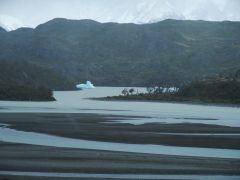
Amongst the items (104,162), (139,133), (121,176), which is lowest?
(121,176)

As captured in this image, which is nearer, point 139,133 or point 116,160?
point 116,160

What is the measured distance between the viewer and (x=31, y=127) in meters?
96.4

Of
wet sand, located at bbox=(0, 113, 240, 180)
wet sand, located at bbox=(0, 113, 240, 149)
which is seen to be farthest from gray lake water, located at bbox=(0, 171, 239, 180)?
wet sand, located at bbox=(0, 113, 240, 149)

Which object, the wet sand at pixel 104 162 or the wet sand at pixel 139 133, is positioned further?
the wet sand at pixel 139 133

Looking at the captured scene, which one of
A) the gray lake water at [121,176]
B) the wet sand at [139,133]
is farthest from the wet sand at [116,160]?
the gray lake water at [121,176]

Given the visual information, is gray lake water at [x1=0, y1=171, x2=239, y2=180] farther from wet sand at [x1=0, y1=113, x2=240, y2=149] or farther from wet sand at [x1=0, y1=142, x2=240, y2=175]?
wet sand at [x1=0, y1=113, x2=240, y2=149]

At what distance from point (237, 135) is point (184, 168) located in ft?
123

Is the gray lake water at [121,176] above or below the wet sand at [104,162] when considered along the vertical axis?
below

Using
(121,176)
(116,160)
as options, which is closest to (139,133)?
(116,160)

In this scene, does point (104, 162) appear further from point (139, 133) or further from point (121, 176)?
point (139, 133)

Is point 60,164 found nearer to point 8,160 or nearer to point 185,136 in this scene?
point 8,160

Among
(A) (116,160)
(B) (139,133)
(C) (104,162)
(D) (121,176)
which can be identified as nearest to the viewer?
(D) (121,176)

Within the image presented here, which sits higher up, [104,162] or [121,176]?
[104,162]

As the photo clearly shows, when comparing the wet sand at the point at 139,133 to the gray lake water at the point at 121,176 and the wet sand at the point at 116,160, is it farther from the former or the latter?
the gray lake water at the point at 121,176
